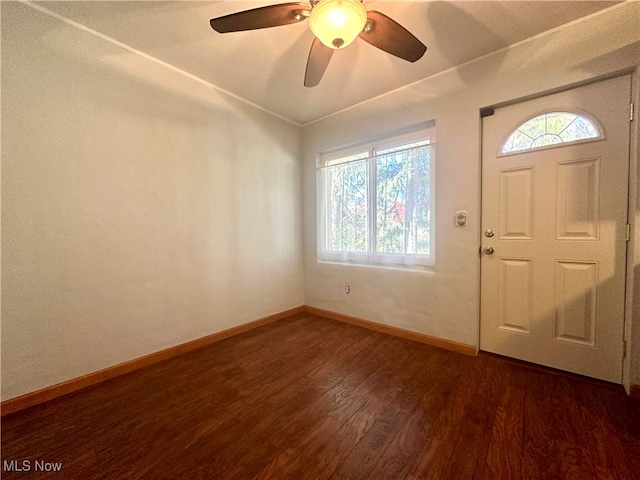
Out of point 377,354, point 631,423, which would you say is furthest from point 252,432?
point 631,423

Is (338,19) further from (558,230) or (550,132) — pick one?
(558,230)

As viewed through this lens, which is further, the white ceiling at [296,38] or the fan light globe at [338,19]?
the white ceiling at [296,38]

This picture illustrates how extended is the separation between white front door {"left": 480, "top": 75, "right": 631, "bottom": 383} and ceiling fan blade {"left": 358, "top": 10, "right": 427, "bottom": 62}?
1050 mm

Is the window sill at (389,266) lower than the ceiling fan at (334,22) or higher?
lower

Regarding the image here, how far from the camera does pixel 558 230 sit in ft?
5.82

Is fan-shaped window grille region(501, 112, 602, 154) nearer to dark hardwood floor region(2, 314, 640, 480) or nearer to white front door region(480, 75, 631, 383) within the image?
white front door region(480, 75, 631, 383)

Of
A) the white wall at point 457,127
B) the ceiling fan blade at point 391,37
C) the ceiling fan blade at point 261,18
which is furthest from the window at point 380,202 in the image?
the ceiling fan blade at point 261,18

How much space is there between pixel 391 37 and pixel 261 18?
2.41ft

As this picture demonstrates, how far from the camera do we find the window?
7.70ft

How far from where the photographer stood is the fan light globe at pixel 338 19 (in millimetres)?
1157

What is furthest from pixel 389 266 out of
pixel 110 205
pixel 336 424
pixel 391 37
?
pixel 110 205

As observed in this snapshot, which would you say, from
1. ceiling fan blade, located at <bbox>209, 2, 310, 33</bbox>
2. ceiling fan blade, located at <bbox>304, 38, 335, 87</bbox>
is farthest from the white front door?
ceiling fan blade, located at <bbox>209, 2, 310, 33</bbox>

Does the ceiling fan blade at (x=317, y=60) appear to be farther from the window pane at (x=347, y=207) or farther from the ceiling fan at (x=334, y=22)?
the window pane at (x=347, y=207)

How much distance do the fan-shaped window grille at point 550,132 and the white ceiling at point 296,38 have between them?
613mm
